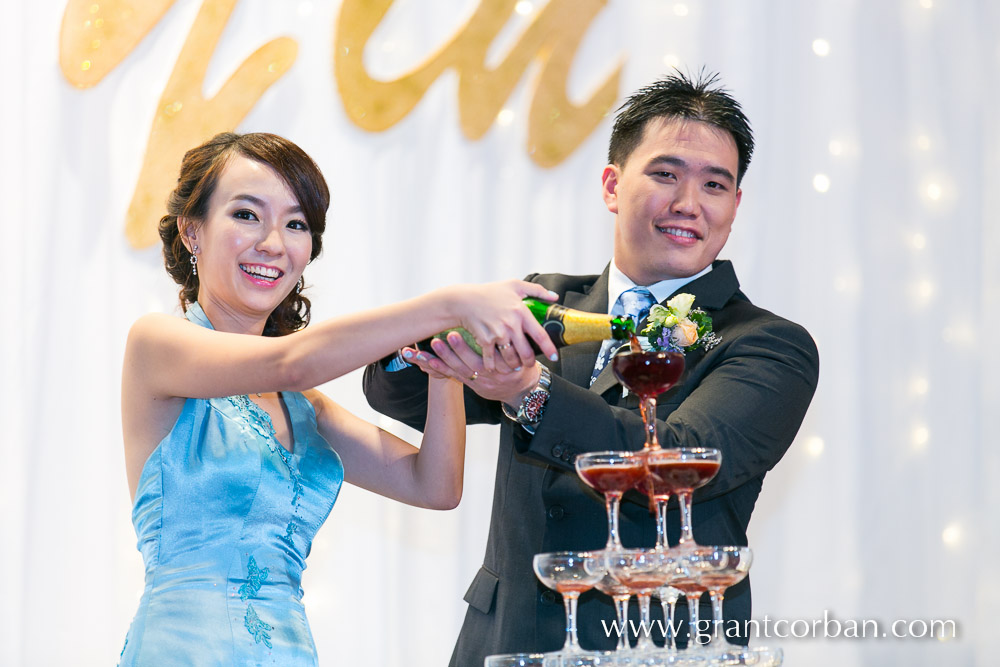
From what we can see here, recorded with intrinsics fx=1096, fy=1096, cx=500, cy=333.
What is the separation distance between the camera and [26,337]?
375cm

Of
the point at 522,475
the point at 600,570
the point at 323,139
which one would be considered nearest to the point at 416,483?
the point at 522,475

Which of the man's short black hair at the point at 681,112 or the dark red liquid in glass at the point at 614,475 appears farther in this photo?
the man's short black hair at the point at 681,112

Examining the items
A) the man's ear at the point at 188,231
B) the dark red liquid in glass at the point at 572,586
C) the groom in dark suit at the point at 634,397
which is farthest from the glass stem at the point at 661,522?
the man's ear at the point at 188,231

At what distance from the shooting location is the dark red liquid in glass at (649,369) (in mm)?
1520

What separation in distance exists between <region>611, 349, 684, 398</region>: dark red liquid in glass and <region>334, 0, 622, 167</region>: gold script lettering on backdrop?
7.83 ft

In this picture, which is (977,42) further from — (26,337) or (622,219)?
(26,337)

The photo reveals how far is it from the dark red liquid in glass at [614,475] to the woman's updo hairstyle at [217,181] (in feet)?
3.60

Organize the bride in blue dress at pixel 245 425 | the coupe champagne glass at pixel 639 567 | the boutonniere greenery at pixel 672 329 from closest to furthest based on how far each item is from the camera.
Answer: the coupe champagne glass at pixel 639 567 < the boutonniere greenery at pixel 672 329 < the bride in blue dress at pixel 245 425

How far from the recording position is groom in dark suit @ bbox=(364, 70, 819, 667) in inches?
68.9

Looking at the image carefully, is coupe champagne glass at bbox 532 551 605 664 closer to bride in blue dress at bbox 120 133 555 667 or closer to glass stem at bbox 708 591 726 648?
glass stem at bbox 708 591 726 648

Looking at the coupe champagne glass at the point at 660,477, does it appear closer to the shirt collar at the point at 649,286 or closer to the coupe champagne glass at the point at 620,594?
the coupe champagne glass at the point at 620,594

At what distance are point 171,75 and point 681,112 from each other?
6.85ft

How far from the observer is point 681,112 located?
244 cm

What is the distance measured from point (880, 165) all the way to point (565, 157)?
111cm
